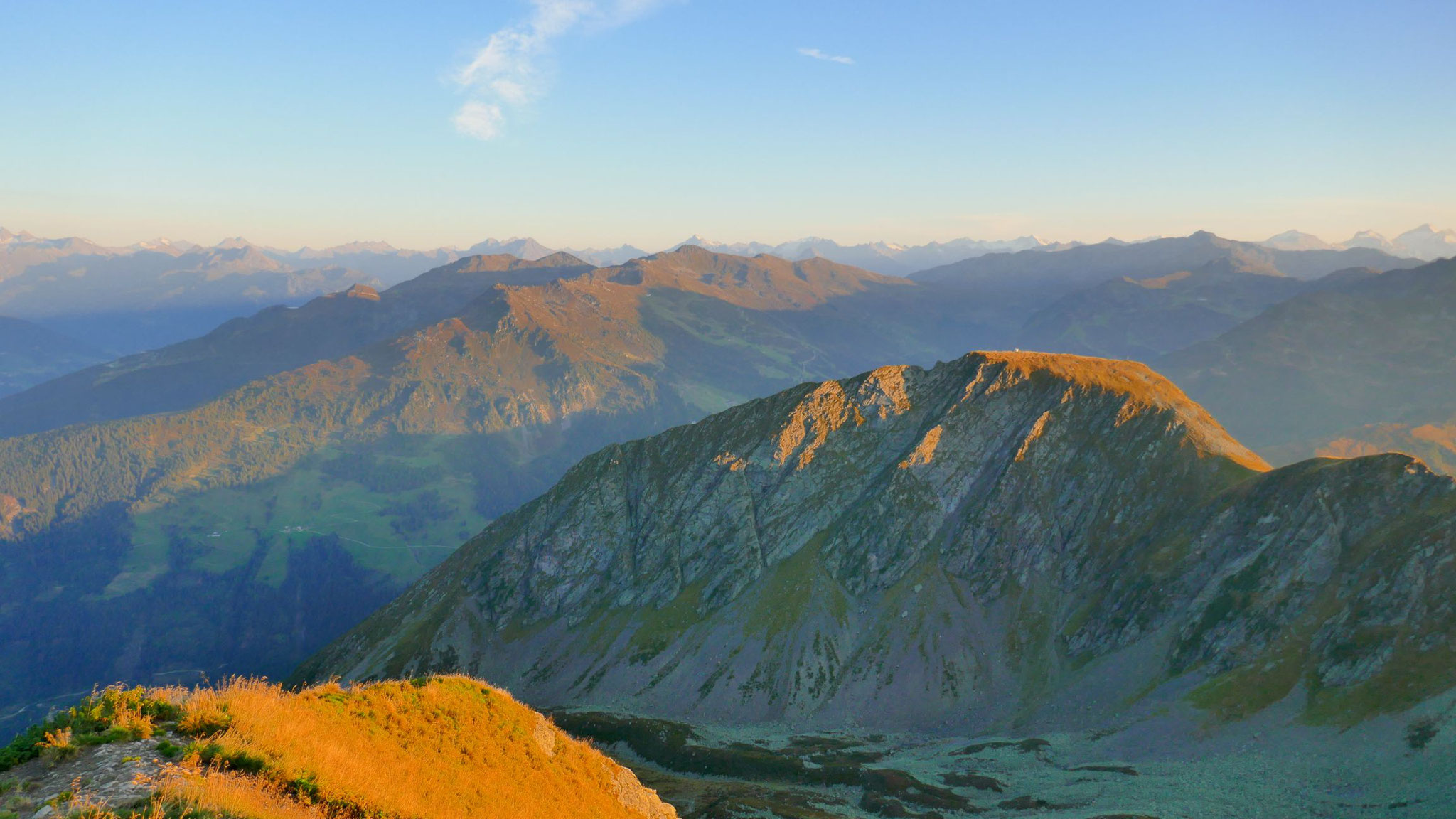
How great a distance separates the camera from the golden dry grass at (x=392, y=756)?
2323 centimetres

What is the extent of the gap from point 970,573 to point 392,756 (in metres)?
141

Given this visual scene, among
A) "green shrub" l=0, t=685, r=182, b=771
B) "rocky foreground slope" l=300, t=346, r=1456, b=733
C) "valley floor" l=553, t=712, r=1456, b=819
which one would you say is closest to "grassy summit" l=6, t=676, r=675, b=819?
"green shrub" l=0, t=685, r=182, b=771

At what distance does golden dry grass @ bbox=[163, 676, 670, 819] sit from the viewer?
915 inches

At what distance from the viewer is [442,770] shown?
112 feet

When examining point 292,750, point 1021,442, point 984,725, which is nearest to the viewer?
point 292,750

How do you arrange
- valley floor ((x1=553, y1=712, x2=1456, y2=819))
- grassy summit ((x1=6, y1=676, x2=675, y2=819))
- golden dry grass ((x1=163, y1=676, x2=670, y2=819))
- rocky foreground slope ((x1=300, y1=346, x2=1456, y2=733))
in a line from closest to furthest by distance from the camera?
grassy summit ((x1=6, y1=676, x2=675, y2=819))
golden dry grass ((x1=163, y1=676, x2=670, y2=819))
valley floor ((x1=553, y1=712, x2=1456, y2=819))
rocky foreground slope ((x1=300, y1=346, x2=1456, y2=733))

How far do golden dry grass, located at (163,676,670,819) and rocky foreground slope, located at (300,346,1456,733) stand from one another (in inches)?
4010

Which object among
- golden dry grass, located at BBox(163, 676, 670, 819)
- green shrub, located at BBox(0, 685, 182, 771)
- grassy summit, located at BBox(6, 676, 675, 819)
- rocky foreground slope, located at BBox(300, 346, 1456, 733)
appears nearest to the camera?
grassy summit, located at BBox(6, 676, 675, 819)

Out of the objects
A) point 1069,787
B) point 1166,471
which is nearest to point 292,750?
point 1069,787

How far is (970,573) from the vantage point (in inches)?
6073

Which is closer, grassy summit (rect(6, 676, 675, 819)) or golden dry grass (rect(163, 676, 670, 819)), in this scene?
grassy summit (rect(6, 676, 675, 819))

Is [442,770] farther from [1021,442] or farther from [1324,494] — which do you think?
[1021,442]

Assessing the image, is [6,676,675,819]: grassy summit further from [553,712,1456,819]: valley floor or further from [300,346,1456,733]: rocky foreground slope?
[300,346,1456,733]: rocky foreground slope

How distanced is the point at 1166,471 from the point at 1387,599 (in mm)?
47241
